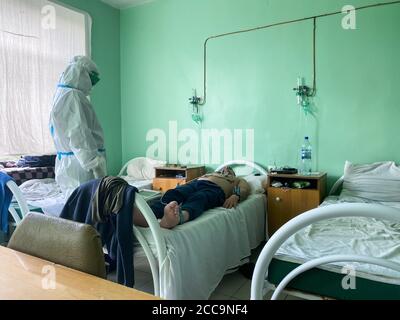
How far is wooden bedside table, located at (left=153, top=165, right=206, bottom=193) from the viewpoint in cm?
318

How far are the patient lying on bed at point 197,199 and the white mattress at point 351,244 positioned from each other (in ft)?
2.04

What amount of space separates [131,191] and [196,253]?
55cm

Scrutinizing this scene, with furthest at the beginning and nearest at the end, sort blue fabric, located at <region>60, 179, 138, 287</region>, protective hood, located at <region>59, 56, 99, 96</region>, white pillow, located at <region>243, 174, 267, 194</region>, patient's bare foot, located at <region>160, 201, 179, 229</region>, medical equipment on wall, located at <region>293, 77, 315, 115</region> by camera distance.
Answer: medical equipment on wall, located at <region>293, 77, 315, 115</region> < white pillow, located at <region>243, 174, 267, 194</region> < protective hood, located at <region>59, 56, 99, 96</region> < patient's bare foot, located at <region>160, 201, 179, 229</region> < blue fabric, located at <region>60, 179, 138, 287</region>

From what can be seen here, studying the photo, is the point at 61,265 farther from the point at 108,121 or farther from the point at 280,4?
the point at 108,121

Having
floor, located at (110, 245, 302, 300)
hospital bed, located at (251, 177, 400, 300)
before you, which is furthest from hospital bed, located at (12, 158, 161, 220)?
hospital bed, located at (251, 177, 400, 300)

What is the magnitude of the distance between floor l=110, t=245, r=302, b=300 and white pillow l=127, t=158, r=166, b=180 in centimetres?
154

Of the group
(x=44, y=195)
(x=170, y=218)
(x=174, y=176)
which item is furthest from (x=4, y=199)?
(x=174, y=176)

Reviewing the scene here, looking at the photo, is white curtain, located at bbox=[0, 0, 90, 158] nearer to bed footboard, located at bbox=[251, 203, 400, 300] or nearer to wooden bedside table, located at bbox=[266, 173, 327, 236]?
wooden bedside table, located at bbox=[266, 173, 327, 236]

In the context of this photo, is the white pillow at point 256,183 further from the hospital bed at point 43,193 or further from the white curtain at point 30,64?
the white curtain at point 30,64

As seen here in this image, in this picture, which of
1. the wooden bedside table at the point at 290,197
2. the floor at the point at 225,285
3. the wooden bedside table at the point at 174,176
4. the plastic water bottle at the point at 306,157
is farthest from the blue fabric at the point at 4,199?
the plastic water bottle at the point at 306,157

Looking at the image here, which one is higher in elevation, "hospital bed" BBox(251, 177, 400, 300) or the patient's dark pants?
the patient's dark pants

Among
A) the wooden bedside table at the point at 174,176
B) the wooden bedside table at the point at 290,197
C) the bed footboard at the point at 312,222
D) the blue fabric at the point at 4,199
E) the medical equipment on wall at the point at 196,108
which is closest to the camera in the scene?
the bed footboard at the point at 312,222

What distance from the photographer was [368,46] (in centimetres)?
258

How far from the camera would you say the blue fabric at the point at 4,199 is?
183 cm
